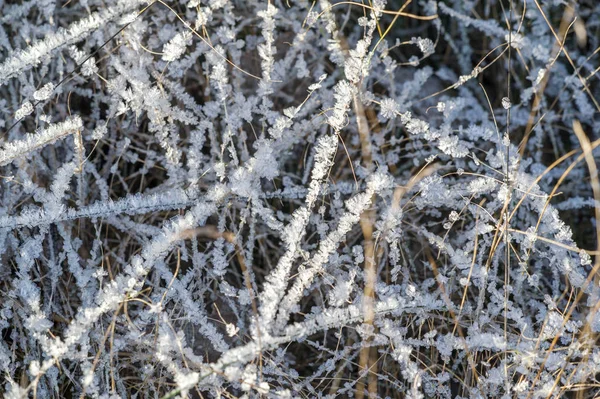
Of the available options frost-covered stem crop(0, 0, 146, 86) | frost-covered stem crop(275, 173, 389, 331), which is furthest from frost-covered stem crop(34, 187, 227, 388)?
frost-covered stem crop(0, 0, 146, 86)

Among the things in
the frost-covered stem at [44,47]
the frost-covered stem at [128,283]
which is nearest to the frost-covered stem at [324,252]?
the frost-covered stem at [128,283]

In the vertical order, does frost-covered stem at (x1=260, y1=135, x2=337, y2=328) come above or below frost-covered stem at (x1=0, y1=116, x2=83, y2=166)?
below

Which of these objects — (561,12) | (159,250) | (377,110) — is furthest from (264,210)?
(561,12)

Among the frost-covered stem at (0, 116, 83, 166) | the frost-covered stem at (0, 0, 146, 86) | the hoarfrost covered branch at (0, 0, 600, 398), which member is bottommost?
the hoarfrost covered branch at (0, 0, 600, 398)

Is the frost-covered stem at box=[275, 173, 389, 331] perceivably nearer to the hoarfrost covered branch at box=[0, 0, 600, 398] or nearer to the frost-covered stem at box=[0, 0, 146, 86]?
the hoarfrost covered branch at box=[0, 0, 600, 398]

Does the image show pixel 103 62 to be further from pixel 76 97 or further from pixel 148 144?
pixel 148 144

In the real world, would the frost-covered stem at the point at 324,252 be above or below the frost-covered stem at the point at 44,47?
below

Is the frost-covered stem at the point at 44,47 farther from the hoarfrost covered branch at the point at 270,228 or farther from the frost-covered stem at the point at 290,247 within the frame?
the frost-covered stem at the point at 290,247

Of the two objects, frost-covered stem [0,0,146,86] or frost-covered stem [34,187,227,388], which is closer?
frost-covered stem [34,187,227,388]
